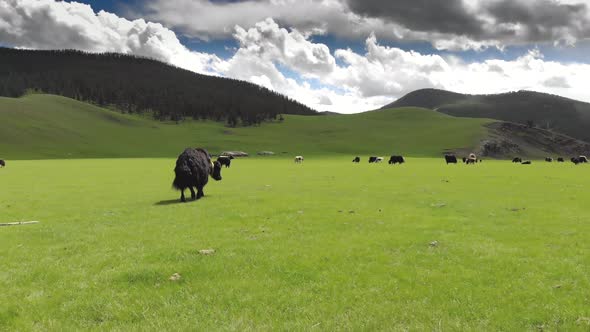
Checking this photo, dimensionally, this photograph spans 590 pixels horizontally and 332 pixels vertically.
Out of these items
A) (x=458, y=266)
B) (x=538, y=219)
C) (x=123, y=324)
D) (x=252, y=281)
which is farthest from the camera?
(x=538, y=219)

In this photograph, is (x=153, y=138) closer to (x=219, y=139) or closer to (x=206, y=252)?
(x=219, y=139)

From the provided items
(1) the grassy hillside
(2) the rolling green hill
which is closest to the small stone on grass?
(1) the grassy hillside

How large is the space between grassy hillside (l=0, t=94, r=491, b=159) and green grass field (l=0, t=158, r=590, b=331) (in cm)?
11675

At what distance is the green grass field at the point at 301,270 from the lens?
7883mm

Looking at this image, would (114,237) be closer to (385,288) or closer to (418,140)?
(385,288)

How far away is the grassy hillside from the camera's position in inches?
5231

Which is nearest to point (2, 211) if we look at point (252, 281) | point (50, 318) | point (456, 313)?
point (50, 318)

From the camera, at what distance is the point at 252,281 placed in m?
9.67

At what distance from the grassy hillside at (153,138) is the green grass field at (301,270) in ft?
383

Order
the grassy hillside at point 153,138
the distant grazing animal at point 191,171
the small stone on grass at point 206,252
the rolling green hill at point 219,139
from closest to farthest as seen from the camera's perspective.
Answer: the small stone on grass at point 206,252 < the distant grazing animal at point 191,171 < the grassy hillside at point 153,138 < the rolling green hill at point 219,139

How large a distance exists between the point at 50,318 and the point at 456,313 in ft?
26.9

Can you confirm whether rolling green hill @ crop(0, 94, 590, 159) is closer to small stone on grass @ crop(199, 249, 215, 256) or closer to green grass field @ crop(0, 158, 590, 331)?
green grass field @ crop(0, 158, 590, 331)

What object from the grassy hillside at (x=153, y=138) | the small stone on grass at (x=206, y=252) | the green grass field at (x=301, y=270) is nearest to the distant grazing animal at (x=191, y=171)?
the green grass field at (x=301, y=270)

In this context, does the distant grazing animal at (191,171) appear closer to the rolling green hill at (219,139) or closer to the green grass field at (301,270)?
the green grass field at (301,270)
